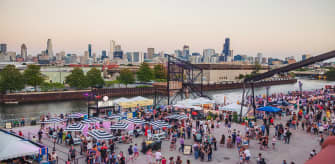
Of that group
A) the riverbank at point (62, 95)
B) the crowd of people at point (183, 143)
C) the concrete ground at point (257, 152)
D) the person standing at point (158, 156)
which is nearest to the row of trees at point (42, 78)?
the riverbank at point (62, 95)

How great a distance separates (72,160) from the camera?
15117mm

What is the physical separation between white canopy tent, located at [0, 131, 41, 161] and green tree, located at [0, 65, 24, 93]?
4456cm

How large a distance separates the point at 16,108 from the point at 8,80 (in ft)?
31.8

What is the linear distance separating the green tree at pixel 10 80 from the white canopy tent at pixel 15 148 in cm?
4456

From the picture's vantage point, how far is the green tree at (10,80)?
5144 centimetres

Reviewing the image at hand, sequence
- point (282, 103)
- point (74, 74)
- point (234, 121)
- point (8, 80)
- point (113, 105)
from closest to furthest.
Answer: point (234, 121), point (113, 105), point (282, 103), point (8, 80), point (74, 74)

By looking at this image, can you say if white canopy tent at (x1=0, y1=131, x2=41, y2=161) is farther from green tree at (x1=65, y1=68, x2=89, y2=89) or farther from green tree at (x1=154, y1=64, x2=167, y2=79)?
green tree at (x1=154, y1=64, x2=167, y2=79)

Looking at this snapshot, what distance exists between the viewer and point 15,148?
42.2 feet

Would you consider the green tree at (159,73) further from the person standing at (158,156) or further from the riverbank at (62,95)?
the person standing at (158,156)

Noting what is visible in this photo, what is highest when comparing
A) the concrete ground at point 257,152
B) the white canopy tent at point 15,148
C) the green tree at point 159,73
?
the green tree at point 159,73

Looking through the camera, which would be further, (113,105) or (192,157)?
(113,105)

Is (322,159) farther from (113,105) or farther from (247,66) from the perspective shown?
(247,66)

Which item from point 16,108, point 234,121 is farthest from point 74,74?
point 234,121

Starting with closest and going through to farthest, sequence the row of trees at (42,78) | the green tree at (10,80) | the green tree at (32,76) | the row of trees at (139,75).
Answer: the green tree at (10,80) → the row of trees at (42,78) → the green tree at (32,76) → the row of trees at (139,75)
